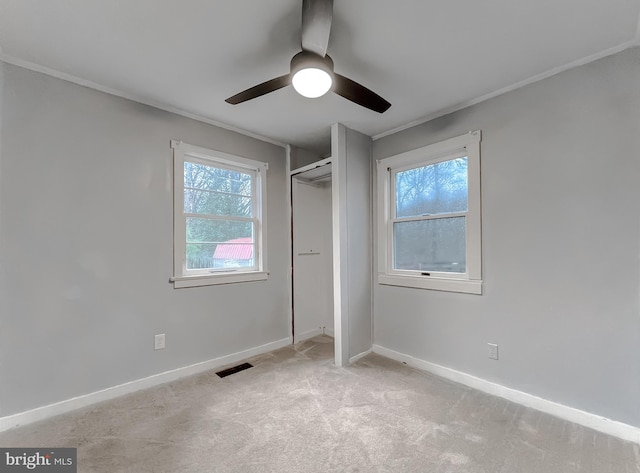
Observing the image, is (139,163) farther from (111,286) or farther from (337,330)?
(337,330)

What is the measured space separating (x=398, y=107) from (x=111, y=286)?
2.81 metres

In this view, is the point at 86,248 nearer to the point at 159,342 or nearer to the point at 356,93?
the point at 159,342

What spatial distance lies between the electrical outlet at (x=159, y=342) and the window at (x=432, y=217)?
2178mm

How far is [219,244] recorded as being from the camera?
2.93 meters

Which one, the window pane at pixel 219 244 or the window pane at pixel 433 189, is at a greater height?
the window pane at pixel 433 189

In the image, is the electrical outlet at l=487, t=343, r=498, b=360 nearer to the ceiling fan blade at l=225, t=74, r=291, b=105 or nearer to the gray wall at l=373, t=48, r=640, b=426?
the gray wall at l=373, t=48, r=640, b=426

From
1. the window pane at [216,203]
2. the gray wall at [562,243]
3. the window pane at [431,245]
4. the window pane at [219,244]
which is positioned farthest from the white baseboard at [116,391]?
the gray wall at [562,243]

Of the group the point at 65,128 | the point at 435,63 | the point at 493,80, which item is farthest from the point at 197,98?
the point at 493,80

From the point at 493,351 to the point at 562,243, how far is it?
0.98 m

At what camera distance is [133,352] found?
2.32m

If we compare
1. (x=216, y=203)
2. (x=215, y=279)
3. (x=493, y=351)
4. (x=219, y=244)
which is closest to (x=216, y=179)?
(x=216, y=203)

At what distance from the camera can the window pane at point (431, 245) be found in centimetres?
256

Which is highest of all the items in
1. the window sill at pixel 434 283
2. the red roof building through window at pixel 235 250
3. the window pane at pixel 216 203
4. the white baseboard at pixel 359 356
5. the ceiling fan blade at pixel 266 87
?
the ceiling fan blade at pixel 266 87

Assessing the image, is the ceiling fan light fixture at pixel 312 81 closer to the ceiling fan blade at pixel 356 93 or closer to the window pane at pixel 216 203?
the ceiling fan blade at pixel 356 93
